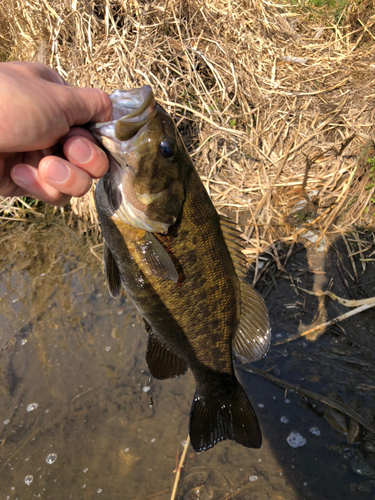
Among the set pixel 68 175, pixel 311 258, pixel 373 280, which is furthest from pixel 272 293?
pixel 68 175

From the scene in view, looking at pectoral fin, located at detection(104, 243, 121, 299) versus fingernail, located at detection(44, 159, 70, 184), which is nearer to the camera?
fingernail, located at detection(44, 159, 70, 184)

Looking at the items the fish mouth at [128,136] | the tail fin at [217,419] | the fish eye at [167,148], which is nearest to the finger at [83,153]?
the fish mouth at [128,136]

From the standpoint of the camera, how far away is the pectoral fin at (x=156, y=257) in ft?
5.43

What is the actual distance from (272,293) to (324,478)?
65.2 inches

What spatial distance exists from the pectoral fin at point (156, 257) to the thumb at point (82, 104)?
60 cm

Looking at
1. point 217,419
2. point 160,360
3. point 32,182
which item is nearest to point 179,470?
point 217,419

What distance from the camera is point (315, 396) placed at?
2.80 meters

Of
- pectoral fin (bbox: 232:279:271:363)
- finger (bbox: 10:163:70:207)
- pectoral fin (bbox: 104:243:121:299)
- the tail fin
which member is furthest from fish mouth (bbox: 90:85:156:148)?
the tail fin

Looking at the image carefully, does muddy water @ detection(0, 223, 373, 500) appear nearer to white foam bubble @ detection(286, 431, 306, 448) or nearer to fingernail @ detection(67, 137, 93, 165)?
white foam bubble @ detection(286, 431, 306, 448)

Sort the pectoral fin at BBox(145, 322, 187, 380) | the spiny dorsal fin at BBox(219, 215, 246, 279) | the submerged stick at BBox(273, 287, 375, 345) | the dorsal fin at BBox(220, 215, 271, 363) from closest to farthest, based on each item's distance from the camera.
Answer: the spiny dorsal fin at BBox(219, 215, 246, 279)
the dorsal fin at BBox(220, 215, 271, 363)
the pectoral fin at BBox(145, 322, 187, 380)
the submerged stick at BBox(273, 287, 375, 345)

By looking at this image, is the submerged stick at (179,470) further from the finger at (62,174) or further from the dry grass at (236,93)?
the finger at (62,174)

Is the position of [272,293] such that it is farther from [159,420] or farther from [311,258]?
[159,420]

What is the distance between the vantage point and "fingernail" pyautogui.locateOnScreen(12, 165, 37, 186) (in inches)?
59.1

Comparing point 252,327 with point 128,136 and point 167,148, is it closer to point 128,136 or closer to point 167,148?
point 167,148
